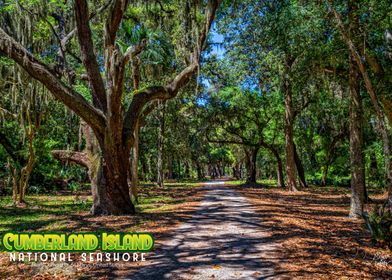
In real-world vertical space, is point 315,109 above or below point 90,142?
above

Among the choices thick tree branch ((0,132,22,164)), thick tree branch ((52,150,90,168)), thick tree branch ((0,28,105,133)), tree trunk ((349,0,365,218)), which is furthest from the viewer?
thick tree branch ((0,132,22,164))

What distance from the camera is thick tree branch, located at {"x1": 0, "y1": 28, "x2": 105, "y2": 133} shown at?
8.09m

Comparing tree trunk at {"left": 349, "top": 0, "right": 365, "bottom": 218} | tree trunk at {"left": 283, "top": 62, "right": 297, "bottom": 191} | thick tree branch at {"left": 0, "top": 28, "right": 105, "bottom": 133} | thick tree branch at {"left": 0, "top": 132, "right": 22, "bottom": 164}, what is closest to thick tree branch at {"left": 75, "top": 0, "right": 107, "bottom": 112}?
thick tree branch at {"left": 0, "top": 28, "right": 105, "bottom": 133}

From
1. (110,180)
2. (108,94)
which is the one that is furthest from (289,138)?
(108,94)

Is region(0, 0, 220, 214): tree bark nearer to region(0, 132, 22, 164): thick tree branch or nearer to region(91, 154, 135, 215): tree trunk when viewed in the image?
region(91, 154, 135, 215): tree trunk

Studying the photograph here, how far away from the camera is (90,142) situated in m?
10.6

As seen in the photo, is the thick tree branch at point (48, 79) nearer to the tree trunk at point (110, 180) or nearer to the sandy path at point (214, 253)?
the tree trunk at point (110, 180)

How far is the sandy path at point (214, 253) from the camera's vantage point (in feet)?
15.4

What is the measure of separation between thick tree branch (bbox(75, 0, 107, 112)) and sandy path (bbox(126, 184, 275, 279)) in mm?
4754

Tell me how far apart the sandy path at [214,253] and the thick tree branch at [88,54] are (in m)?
4.75

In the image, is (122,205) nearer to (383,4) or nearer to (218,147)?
(383,4)

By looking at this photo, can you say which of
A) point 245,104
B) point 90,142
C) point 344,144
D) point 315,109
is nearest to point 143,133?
point 245,104

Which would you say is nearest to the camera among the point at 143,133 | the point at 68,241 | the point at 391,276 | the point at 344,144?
the point at 391,276

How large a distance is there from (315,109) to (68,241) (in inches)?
766
